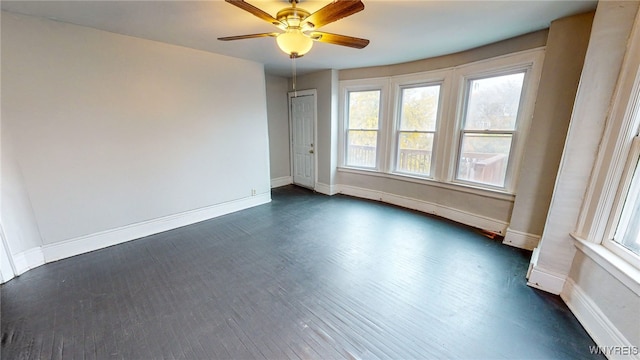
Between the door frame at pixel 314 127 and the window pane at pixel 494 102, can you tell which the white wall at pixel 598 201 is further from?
the door frame at pixel 314 127

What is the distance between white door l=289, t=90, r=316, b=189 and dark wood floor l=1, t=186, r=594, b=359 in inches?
93.5

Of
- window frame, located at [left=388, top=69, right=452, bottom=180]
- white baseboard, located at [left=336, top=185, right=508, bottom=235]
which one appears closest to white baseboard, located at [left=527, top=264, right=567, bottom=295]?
white baseboard, located at [left=336, top=185, right=508, bottom=235]

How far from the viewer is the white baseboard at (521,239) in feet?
9.02

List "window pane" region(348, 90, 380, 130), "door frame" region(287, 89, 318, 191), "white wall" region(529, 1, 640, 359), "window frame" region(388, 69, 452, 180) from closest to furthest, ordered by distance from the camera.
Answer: "white wall" region(529, 1, 640, 359)
"window frame" region(388, 69, 452, 180)
"window pane" region(348, 90, 380, 130)
"door frame" region(287, 89, 318, 191)

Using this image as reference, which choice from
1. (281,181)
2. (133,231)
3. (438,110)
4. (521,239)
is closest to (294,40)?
(438,110)

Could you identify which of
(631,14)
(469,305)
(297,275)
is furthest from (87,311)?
(631,14)

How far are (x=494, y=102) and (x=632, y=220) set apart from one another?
197 centimetres

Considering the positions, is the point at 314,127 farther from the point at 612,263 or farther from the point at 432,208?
the point at 612,263

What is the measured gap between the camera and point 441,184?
3744 mm

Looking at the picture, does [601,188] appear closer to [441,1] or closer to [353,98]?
[441,1]

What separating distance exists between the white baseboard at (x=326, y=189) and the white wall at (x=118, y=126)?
70.3 inches

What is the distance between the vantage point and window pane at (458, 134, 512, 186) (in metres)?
3.07

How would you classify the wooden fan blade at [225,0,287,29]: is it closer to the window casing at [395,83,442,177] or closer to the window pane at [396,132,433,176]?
the window casing at [395,83,442,177]

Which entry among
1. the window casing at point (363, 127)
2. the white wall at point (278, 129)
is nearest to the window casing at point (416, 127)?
the window casing at point (363, 127)
